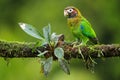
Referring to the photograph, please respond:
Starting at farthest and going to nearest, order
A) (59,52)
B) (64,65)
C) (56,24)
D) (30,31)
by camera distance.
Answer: (56,24) → (30,31) → (64,65) → (59,52)

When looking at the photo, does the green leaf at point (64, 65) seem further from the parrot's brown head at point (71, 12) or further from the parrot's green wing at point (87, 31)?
the parrot's brown head at point (71, 12)

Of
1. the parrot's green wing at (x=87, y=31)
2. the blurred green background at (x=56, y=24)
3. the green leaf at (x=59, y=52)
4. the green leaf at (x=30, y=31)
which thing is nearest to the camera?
the green leaf at (x=59, y=52)

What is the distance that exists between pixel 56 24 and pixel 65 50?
28.0 feet

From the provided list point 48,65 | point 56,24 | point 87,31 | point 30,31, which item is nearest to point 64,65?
point 48,65

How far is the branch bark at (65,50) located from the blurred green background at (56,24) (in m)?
7.36

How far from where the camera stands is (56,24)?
565 inches

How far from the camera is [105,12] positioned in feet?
52.3

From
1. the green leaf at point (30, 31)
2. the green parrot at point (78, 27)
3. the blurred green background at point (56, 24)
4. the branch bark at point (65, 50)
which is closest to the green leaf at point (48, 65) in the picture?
the branch bark at point (65, 50)

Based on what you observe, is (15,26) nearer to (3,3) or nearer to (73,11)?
(3,3)

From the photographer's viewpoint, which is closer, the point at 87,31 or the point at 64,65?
the point at 64,65

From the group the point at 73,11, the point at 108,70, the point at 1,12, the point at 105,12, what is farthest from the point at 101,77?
the point at 73,11

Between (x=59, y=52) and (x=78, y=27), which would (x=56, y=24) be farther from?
(x=59, y=52)

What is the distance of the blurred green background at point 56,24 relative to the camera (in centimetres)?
1388

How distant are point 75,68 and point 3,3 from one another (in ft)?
7.90
